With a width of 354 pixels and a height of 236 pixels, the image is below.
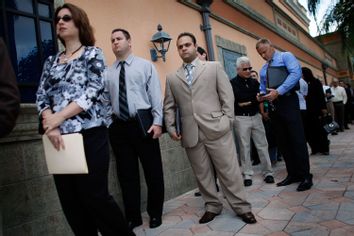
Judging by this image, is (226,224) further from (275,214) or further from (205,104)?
(205,104)

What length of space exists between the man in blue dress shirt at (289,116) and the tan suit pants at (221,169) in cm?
112

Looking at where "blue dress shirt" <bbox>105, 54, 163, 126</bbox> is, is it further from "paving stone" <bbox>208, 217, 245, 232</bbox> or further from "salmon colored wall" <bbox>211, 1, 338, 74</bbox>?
"salmon colored wall" <bbox>211, 1, 338, 74</bbox>

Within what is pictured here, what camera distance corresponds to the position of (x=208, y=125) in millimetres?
3305

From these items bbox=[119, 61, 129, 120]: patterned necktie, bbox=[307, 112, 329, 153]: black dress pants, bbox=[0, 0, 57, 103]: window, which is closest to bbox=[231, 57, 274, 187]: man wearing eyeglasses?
bbox=[119, 61, 129, 120]: patterned necktie

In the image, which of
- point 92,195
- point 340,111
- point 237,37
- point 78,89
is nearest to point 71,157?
point 92,195

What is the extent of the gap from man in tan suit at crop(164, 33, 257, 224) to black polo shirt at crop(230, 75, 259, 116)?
165 centimetres

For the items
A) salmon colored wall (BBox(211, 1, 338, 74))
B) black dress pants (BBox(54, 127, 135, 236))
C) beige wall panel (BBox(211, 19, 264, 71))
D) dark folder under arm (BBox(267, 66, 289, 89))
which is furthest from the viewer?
salmon colored wall (BBox(211, 1, 338, 74))

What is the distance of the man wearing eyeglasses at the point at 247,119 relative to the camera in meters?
4.99

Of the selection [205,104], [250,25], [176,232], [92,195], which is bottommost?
[176,232]

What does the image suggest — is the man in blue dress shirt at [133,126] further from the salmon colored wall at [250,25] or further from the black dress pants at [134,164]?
the salmon colored wall at [250,25]

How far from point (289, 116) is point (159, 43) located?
7.36ft

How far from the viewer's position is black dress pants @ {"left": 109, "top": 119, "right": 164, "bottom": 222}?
352 cm

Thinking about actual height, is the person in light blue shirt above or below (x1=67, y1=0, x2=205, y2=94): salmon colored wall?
below

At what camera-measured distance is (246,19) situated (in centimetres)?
936
